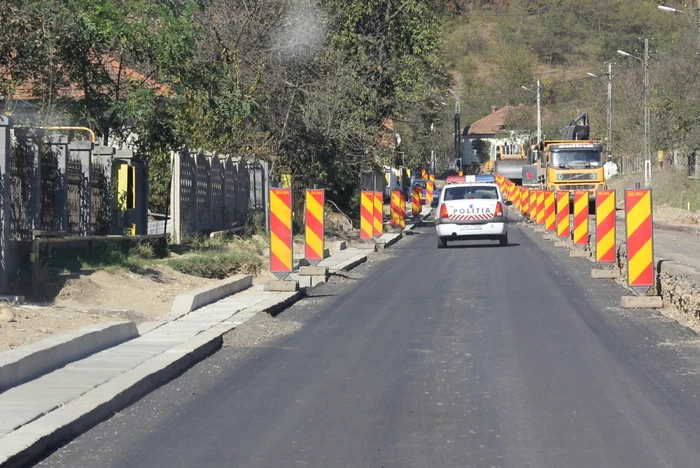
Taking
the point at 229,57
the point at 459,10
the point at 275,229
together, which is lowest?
the point at 275,229

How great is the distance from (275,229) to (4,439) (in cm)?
1055

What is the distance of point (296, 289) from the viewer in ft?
54.9

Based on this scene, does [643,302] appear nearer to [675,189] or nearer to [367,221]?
[367,221]

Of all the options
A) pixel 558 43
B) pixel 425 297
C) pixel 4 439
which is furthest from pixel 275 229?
pixel 558 43

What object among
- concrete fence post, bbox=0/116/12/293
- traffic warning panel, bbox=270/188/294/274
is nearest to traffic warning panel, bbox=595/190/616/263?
traffic warning panel, bbox=270/188/294/274

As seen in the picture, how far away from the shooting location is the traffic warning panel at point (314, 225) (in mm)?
20750

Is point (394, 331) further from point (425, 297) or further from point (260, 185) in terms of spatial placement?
point (260, 185)

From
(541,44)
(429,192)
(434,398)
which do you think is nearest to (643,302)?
(434,398)

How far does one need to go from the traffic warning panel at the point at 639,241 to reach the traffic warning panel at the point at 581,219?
9177 mm

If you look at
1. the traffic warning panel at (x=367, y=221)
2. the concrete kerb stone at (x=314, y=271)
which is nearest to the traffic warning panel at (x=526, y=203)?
the traffic warning panel at (x=367, y=221)

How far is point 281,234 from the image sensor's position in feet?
56.3

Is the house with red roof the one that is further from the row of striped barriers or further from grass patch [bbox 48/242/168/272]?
grass patch [bbox 48/242/168/272]

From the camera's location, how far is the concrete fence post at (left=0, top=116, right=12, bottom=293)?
13.0 m

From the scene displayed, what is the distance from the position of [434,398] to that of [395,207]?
29.4 meters
